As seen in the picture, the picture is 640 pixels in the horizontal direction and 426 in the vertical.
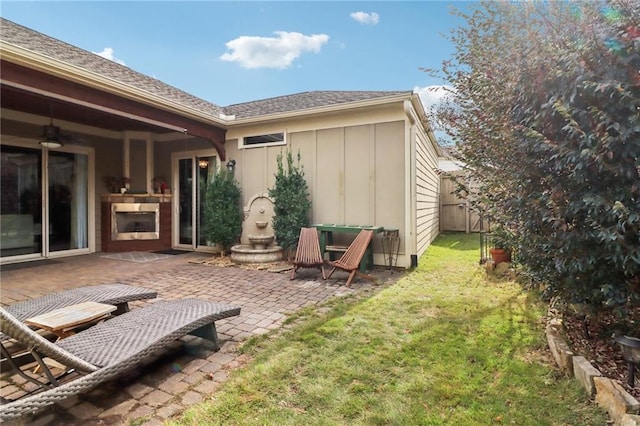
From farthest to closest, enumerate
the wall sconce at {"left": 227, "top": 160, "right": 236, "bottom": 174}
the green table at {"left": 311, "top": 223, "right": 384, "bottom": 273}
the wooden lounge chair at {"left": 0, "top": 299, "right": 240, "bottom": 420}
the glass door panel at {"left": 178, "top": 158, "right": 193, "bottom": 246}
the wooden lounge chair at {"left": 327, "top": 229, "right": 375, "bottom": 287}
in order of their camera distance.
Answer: the glass door panel at {"left": 178, "top": 158, "right": 193, "bottom": 246}, the wall sconce at {"left": 227, "top": 160, "right": 236, "bottom": 174}, the green table at {"left": 311, "top": 223, "right": 384, "bottom": 273}, the wooden lounge chair at {"left": 327, "top": 229, "right": 375, "bottom": 287}, the wooden lounge chair at {"left": 0, "top": 299, "right": 240, "bottom": 420}

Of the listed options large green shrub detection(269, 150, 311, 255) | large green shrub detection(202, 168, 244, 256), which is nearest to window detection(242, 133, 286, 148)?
large green shrub detection(269, 150, 311, 255)

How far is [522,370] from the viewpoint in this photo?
7.66 ft

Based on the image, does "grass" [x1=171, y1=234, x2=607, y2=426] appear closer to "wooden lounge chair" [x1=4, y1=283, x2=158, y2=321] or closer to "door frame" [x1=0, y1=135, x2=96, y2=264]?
"wooden lounge chair" [x1=4, y1=283, x2=158, y2=321]

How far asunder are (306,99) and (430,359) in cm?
687

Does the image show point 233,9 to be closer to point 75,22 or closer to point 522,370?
point 75,22

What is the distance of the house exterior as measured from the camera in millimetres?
5438

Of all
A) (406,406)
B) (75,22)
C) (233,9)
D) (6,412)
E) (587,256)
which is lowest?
(406,406)

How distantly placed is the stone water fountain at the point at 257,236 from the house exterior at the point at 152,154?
40 cm

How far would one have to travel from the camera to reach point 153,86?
7062 millimetres

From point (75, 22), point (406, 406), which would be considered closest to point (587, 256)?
point (406, 406)

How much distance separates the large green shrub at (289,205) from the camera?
→ 21.0 feet

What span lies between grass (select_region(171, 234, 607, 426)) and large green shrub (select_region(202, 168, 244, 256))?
3.86m

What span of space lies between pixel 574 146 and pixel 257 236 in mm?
5441

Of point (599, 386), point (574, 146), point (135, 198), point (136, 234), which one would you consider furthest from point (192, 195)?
point (599, 386)
